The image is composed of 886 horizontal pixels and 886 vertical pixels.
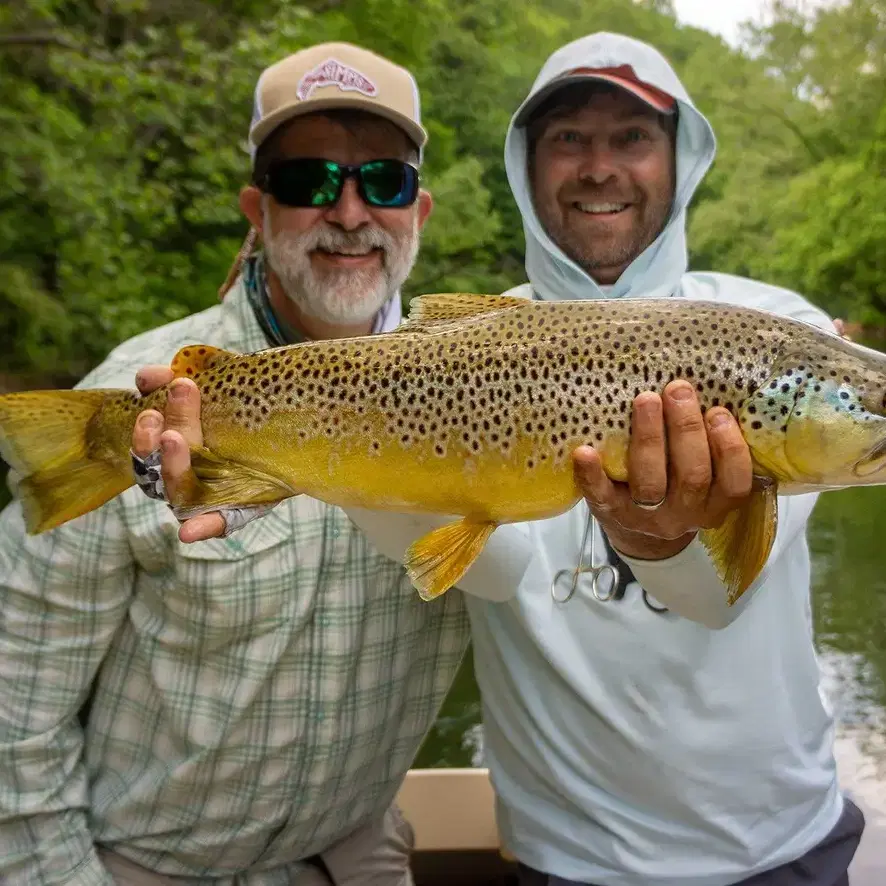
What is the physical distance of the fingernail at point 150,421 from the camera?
185cm

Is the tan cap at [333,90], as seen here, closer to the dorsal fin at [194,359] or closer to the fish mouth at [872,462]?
the dorsal fin at [194,359]

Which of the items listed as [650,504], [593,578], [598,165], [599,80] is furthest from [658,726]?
[599,80]

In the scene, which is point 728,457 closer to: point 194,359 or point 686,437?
point 686,437

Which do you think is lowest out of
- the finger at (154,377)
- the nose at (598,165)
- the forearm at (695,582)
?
the forearm at (695,582)

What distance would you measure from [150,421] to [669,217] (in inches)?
66.6

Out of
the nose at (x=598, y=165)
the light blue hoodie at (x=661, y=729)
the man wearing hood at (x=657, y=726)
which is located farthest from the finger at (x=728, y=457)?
the nose at (x=598, y=165)

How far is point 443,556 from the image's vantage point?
1.77 m

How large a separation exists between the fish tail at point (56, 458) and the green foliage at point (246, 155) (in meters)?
7.41

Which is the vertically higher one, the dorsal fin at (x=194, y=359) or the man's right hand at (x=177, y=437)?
the dorsal fin at (x=194, y=359)

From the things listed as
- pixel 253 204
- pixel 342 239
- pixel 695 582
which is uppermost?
pixel 253 204

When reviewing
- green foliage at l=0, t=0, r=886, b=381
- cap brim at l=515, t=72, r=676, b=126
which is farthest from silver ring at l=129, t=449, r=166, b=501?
green foliage at l=0, t=0, r=886, b=381

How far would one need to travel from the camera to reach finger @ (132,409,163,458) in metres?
1.84

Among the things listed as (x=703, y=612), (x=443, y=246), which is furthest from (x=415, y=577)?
(x=443, y=246)

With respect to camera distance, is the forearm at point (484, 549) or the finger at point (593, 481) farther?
the forearm at point (484, 549)
